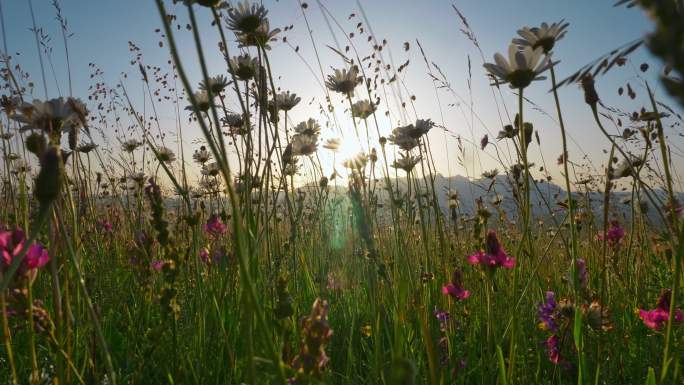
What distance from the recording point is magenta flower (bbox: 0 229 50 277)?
0.78 meters

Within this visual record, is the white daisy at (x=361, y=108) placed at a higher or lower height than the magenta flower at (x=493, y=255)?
higher

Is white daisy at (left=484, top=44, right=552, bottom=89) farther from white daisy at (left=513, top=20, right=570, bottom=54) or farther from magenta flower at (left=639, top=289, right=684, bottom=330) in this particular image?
magenta flower at (left=639, top=289, right=684, bottom=330)

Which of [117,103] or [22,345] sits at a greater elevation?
[117,103]

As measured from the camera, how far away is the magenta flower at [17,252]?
0.78 m

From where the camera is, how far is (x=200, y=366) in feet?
4.20

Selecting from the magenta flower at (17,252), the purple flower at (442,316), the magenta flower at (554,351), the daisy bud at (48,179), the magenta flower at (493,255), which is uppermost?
the daisy bud at (48,179)

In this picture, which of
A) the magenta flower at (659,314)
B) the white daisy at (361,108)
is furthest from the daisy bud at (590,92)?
the white daisy at (361,108)

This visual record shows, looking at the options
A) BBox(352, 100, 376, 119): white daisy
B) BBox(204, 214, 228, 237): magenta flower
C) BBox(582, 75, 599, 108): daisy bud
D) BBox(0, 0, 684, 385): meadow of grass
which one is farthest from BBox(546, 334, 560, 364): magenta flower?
BBox(204, 214, 228, 237): magenta flower

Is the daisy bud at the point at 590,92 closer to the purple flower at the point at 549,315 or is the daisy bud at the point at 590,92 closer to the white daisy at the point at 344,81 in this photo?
the purple flower at the point at 549,315

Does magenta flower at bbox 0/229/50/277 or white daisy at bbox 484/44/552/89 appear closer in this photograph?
magenta flower at bbox 0/229/50/277

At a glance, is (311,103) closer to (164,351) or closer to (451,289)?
(451,289)

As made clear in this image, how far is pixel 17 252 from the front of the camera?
794 millimetres

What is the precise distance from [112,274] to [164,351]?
109 centimetres

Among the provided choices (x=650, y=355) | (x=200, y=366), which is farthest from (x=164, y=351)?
(x=650, y=355)
